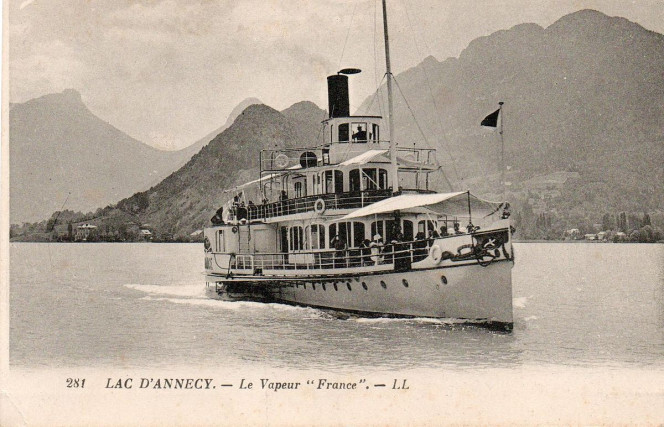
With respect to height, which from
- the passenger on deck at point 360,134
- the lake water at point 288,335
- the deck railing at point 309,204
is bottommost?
the lake water at point 288,335

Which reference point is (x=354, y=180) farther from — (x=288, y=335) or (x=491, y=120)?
Answer: (x=491, y=120)

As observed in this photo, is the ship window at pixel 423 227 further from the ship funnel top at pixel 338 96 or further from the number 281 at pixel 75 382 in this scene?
the number 281 at pixel 75 382

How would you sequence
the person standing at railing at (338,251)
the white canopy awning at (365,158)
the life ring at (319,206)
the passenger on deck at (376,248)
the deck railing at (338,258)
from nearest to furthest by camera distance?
the deck railing at (338,258), the passenger on deck at (376,248), the person standing at railing at (338,251), the life ring at (319,206), the white canopy awning at (365,158)

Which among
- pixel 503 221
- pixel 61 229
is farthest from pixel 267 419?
pixel 61 229

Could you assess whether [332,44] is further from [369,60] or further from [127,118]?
[127,118]

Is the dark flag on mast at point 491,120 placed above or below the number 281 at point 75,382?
above

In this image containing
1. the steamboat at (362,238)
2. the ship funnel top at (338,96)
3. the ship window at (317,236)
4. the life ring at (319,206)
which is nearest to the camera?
the steamboat at (362,238)

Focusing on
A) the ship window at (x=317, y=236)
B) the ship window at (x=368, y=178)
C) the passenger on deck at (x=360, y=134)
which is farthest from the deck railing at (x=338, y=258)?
the passenger on deck at (x=360, y=134)
